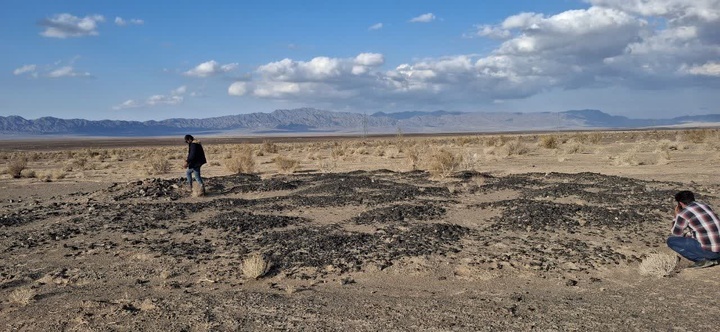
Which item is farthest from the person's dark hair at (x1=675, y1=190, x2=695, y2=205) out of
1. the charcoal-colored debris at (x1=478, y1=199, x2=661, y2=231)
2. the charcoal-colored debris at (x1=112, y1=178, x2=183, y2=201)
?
the charcoal-colored debris at (x1=112, y1=178, x2=183, y2=201)

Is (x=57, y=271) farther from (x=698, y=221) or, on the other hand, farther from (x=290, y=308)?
(x=698, y=221)

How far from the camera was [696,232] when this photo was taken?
8.94 m

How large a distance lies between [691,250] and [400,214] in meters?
6.53

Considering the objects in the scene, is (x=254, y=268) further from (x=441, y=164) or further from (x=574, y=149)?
(x=574, y=149)

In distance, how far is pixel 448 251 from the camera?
10672 millimetres

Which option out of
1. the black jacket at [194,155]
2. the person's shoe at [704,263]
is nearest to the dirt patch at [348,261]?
the person's shoe at [704,263]

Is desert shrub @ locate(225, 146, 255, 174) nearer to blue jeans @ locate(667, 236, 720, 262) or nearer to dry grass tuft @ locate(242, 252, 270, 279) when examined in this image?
dry grass tuft @ locate(242, 252, 270, 279)

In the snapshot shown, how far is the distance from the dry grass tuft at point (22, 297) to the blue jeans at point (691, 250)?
9571mm

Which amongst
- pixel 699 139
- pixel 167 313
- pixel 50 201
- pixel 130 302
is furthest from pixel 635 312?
pixel 699 139

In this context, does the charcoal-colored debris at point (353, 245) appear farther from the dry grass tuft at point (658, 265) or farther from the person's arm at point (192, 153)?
the person's arm at point (192, 153)

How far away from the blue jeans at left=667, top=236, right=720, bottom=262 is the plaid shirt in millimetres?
77

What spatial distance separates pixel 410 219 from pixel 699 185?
10.4m

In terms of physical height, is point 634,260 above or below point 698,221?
below

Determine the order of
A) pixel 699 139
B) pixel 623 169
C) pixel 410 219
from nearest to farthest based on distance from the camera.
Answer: pixel 410 219 → pixel 623 169 → pixel 699 139
